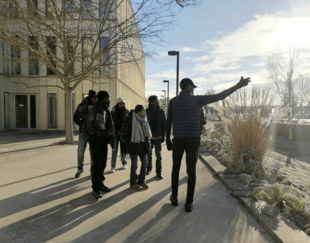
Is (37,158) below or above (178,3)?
below

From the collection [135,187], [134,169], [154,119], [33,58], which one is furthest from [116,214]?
[33,58]

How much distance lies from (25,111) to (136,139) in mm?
16941

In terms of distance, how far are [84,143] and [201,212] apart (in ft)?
9.84

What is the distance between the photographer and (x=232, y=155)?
566 cm

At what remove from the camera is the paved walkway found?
113 inches

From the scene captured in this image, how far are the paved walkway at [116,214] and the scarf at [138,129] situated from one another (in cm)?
94

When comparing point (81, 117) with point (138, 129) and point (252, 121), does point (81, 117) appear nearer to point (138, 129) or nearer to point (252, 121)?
point (138, 129)

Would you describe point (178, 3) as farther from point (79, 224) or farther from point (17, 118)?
point (17, 118)

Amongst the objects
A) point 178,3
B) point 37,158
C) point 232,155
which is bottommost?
point 37,158

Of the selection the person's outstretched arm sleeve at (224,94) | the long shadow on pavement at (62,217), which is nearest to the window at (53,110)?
the long shadow on pavement at (62,217)

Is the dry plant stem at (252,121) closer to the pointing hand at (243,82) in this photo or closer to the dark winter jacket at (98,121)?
the pointing hand at (243,82)

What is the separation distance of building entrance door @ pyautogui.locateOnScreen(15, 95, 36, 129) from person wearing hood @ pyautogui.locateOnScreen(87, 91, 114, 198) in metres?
16.5

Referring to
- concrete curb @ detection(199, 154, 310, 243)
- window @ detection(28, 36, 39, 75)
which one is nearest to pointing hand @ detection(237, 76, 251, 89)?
concrete curb @ detection(199, 154, 310, 243)

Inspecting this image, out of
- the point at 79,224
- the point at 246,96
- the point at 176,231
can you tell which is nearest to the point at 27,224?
the point at 79,224
